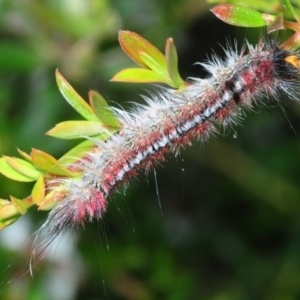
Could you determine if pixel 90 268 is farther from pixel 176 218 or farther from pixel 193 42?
pixel 193 42

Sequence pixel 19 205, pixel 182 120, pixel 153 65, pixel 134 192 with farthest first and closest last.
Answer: pixel 134 192 < pixel 182 120 < pixel 153 65 < pixel 19 205

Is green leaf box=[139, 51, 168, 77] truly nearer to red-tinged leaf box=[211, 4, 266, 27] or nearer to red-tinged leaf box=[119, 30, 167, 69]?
red-tinged leaf box=[119, 30, 167, 69]

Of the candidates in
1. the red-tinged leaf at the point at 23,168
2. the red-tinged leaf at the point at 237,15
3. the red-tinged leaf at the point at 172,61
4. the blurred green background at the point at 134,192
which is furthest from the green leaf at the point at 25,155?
the blurred green background at the point at 134,192

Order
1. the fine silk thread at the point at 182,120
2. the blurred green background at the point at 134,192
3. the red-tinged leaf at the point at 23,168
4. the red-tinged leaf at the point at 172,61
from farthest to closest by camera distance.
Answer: the blurred green background at the point at 134,192
the fine silk thread at the point at 182,120
the red-tinged leaf at the point at 23,168
the red-tinged leaf at the point at 172,61

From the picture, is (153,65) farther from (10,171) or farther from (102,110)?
(10,171)

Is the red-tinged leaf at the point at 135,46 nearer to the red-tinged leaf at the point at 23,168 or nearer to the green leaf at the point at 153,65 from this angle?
the green leaf at the point at 153,65

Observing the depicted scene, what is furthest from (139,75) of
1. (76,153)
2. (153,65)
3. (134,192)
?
(134,192)
